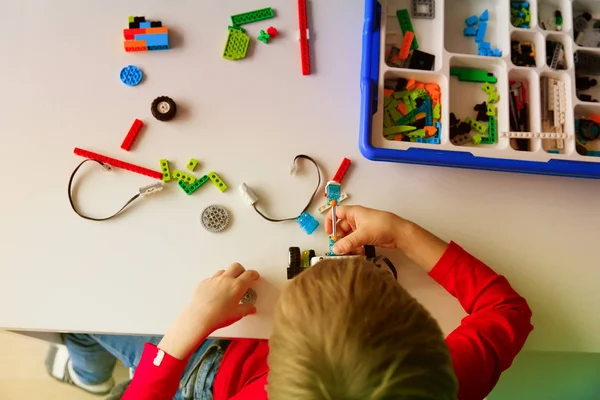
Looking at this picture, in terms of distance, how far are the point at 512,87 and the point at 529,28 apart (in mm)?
103

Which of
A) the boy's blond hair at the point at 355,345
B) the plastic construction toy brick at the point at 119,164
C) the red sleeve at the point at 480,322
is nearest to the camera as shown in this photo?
the boy's blond hair at the point at 355,345

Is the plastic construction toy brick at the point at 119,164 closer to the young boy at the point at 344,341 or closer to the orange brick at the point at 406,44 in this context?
the young boy at the point at 344,341

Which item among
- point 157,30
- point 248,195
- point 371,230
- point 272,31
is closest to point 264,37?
point 272,31

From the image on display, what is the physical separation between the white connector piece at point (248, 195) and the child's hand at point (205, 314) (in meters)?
0.12

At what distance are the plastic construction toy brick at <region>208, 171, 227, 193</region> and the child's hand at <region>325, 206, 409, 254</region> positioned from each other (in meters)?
0.21

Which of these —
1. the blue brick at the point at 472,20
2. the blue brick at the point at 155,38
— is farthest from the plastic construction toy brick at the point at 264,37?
the blue brick at the point at 472,20

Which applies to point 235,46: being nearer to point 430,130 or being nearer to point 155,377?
point 430,130

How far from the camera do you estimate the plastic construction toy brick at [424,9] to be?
89 cm

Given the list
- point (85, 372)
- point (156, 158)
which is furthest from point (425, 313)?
point (85, 372)

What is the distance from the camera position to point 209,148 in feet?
2.75

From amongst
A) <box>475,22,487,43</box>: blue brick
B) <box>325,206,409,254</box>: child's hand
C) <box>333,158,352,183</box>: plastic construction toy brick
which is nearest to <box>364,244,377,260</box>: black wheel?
<box>325,206,409,254</box>: child's hand

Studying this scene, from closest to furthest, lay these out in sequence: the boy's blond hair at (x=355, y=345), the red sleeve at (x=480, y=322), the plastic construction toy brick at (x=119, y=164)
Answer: the boy's blond hair at (x=355, y=345), the red sleeve at (x=480, y=322), the plastic construction toy brick at (x=119, y=164)

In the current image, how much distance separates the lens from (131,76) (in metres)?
0.85

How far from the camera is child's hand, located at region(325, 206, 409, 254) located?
2.55ft
